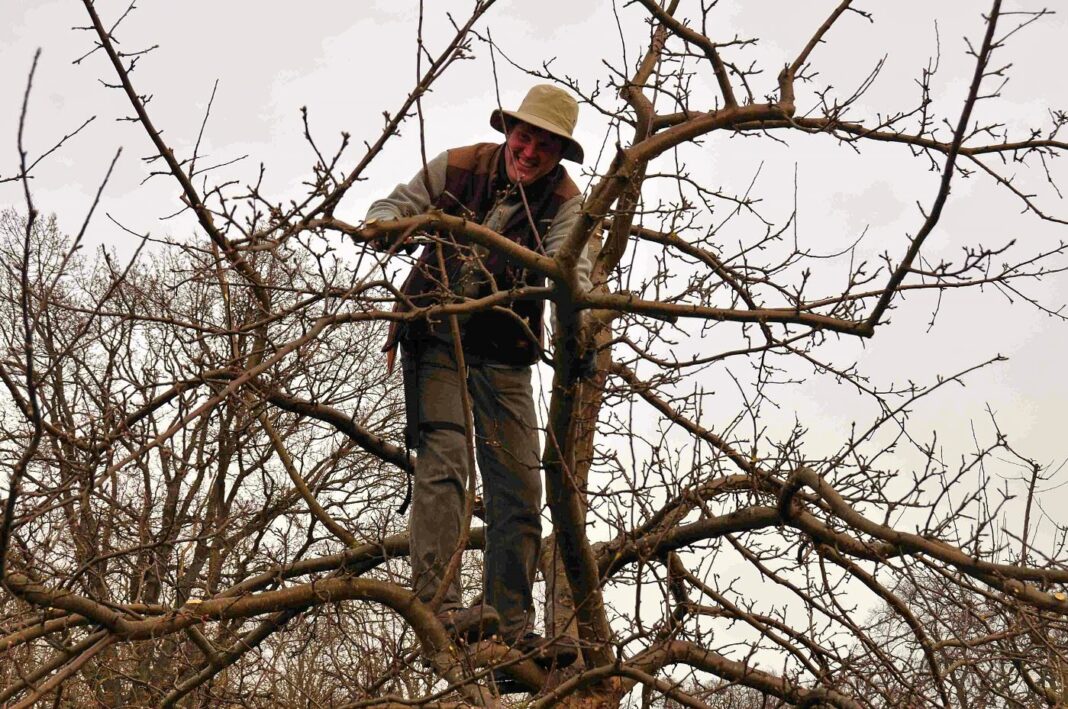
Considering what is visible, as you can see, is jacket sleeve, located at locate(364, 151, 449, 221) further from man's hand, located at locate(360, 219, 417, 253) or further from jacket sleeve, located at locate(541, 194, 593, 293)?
jacket sleeve, located at locate(541, 194, 593, 293)

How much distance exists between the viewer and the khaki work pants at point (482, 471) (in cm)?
418

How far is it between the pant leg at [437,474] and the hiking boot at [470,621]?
0.10m

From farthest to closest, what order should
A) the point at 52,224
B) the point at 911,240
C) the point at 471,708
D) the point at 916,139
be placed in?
1. the point at 52,224
2. the point at 916,139
3. the point at 471,708
4. the point at 911,240

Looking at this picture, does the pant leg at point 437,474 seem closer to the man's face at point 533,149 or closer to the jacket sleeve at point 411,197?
the jacket sleeve at point 411,197

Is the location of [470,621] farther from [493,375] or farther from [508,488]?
[493,375]

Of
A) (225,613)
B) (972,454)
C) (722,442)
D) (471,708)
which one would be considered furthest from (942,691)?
(225,613)

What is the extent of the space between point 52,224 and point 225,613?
1009 centimetres

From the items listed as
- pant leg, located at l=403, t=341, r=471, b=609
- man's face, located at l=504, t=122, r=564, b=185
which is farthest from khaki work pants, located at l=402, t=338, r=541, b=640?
man's face, located at l=504, t=122, r=564, b=185

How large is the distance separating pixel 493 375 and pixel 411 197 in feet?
2.67

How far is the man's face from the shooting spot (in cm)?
448

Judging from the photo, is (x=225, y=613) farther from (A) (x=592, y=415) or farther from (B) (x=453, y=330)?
(A) (x=592, y=415)

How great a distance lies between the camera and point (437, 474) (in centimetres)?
421

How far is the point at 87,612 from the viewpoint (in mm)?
3398

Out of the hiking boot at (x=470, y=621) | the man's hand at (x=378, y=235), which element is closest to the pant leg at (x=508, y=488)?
the hiking boot at (x=470, y=621)
